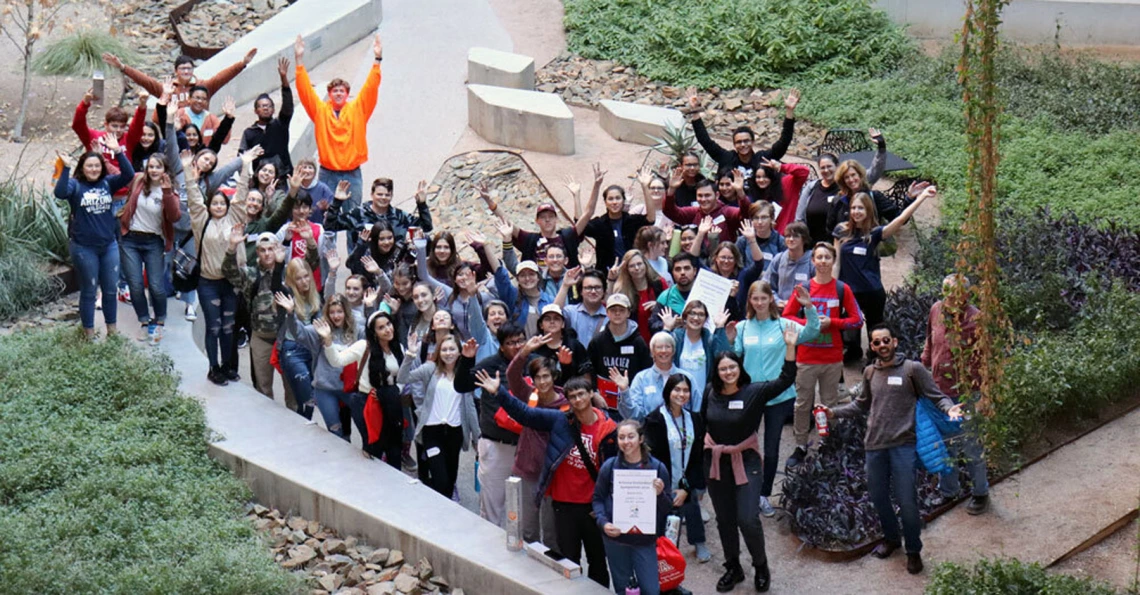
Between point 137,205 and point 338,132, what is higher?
point 338,132

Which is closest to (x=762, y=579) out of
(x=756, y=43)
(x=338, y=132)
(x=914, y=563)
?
(x=914, y=563)

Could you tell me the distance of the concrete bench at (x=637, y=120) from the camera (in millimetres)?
17844

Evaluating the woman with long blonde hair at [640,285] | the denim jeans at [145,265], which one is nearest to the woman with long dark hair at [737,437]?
the woman with long blonde hair at [640,285]

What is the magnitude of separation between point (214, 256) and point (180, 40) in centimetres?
998

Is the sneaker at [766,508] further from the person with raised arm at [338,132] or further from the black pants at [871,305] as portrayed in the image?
the person with raised arm at [338,132]

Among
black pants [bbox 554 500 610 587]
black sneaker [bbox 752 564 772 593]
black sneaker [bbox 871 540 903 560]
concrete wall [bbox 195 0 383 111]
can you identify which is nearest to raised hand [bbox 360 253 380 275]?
black pants [bbox 554 500 610 587]

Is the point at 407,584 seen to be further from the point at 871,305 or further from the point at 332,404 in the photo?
the point at 871,305

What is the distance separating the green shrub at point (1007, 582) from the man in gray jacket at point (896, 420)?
579 mm

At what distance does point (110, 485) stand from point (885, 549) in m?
5.30

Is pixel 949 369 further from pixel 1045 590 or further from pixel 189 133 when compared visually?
pixel 189 133

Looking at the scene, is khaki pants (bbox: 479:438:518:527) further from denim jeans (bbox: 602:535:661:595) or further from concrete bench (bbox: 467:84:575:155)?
concrete bench (bbox: 467:84:575:155)

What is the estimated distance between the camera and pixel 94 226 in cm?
1177

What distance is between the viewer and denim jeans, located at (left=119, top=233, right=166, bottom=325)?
39.9 feet

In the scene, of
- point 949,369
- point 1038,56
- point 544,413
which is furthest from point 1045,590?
point 1038,56
